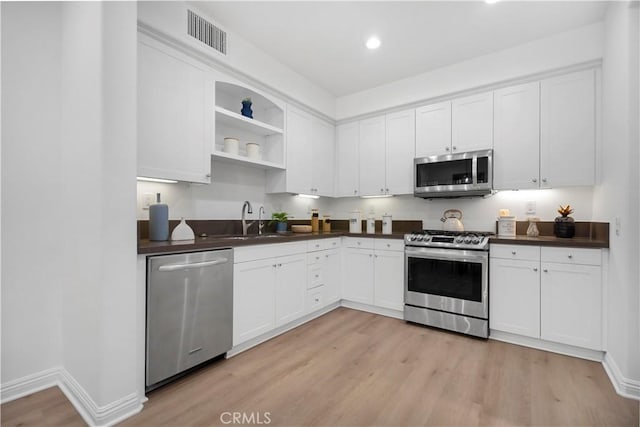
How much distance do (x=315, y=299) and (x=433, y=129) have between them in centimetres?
231

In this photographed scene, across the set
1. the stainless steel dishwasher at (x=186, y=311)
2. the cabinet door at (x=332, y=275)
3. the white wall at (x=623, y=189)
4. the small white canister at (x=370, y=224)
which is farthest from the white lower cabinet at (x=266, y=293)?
the white wall at (x=623, y=189)

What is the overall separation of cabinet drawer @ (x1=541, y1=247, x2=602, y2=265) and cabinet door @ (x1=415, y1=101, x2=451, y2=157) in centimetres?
138

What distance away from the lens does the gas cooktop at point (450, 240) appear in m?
2.87

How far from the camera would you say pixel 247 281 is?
253 centimetres

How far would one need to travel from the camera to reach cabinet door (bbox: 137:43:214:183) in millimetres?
2174

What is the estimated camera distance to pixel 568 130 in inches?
108

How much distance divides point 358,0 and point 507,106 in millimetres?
1799

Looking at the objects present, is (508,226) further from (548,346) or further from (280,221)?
(280,221)

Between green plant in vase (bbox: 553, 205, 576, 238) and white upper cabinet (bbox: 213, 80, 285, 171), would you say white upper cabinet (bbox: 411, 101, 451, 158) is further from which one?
white upper cabinet (bbox: 213, 80, 285, 171)

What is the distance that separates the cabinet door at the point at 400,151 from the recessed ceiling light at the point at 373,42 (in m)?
0.95

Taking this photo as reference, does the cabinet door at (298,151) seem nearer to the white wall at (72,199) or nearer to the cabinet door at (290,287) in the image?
the cabinet door at (290,287)

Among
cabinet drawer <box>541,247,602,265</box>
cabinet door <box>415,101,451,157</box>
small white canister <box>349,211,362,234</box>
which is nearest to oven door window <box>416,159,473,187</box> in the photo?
cabinet door <box>415,101,451,157</box>

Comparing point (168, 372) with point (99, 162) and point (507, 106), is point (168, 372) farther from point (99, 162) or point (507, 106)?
point (507, 106)

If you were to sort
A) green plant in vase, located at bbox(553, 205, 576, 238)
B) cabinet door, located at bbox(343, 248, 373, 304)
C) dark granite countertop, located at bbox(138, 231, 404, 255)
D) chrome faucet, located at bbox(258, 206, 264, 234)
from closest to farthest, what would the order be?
dark granite countertop, located at bbox(138, 231, 404, 255) → green plant in vase, located at bbox(553, 205, 576, 238) → chrome faucet, located at bbox(258, 206, 264, 234) → cabinet door, located at bbox(343, 248, 373, 304)
